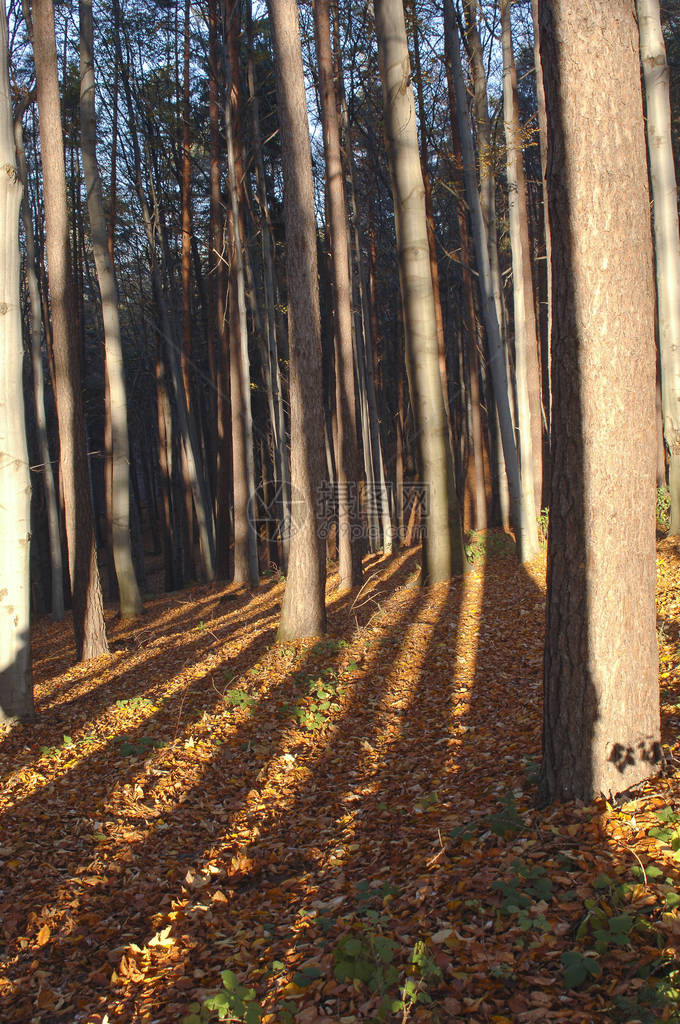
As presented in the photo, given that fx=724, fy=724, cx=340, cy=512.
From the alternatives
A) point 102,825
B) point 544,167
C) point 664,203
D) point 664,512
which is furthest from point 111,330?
point 102,825

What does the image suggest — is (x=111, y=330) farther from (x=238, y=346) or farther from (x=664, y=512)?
(x=664, y=512)

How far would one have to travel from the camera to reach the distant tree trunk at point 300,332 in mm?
8891

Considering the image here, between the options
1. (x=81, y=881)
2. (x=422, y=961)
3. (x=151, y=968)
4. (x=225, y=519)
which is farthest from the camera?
(x=225, y=519)

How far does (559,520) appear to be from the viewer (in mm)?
3787

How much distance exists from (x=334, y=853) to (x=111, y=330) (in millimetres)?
11829

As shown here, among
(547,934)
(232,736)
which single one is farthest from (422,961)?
(232,736)

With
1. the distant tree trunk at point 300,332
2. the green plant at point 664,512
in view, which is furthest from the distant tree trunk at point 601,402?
the green plant at point 664,512

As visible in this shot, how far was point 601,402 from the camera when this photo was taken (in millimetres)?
3594

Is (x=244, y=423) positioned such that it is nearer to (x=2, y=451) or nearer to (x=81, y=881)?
(x=2, y=451)

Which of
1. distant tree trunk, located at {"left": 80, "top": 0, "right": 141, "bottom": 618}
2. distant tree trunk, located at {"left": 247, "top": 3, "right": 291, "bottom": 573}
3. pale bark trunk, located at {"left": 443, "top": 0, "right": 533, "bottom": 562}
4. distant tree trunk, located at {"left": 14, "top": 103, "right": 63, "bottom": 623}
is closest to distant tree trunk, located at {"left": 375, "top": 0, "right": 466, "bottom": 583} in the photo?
pale bark trunk, located at {"left": 443, "top": 0, "right": 533, "bottom": 562}

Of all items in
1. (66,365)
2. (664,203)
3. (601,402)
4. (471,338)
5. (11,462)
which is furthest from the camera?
(471,338)

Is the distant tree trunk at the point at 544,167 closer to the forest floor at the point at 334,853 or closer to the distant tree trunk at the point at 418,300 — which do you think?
the distant tree trunk at the point at 418,300

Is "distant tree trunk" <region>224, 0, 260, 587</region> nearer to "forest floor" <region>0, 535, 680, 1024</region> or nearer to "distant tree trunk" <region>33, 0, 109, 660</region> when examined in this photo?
"distant tree trunk" <region>33, 0, 109, 660</region>

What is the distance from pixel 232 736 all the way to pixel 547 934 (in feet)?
13.2
